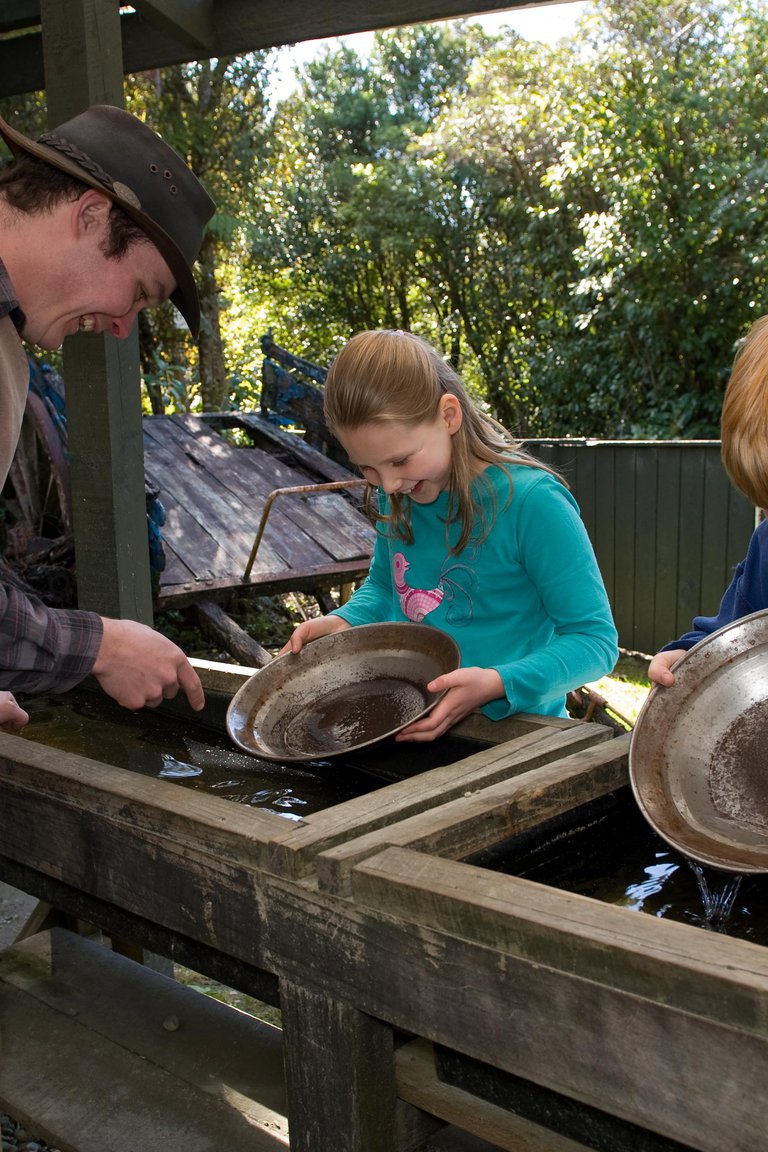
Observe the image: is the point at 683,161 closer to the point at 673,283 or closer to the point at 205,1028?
the point at 673,283

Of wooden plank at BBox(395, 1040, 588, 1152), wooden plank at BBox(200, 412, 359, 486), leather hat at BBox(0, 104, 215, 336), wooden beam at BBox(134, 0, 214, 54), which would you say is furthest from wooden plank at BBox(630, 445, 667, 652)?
wooden plank at BBox(395, 1040, 588, 1152)

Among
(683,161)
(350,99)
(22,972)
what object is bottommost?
(22,972)

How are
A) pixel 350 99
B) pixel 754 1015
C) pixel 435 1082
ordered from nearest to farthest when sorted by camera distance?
pixel 754 1015 < pixel 435 1082 < pixel 350 99

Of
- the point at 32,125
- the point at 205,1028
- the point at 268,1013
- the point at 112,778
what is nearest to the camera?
the point at 112,778

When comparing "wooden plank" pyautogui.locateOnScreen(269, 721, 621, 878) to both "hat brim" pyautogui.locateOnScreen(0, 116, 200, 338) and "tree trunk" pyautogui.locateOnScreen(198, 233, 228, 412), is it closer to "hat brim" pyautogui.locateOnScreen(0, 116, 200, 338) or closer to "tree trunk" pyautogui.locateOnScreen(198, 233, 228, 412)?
"hat brim" pyautogui.locateOnScreen(0, 116, 200, 338)

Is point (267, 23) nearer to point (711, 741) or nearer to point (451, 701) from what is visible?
point (451, 701)

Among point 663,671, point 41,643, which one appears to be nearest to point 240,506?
point 41,643

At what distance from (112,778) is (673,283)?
1029cm

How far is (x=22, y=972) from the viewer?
2.60 metres

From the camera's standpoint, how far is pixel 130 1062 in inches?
85.4

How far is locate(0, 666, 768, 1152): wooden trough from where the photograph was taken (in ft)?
3.36

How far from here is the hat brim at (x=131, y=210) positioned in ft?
5.99

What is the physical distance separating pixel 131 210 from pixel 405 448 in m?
0.69

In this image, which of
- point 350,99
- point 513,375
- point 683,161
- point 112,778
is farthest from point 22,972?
point 350,99
